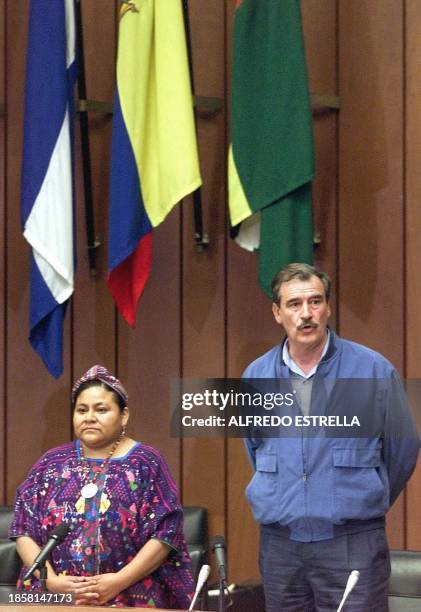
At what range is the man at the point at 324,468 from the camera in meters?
3.19

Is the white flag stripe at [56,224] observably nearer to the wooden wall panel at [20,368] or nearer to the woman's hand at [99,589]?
the wooden wall panel at [20,368]

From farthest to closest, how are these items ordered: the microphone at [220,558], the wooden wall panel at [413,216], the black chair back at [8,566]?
the wooden wall panel at [413,216] < the black chair back at [8,566] < the microphone at [220,558]

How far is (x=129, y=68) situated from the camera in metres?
4.44

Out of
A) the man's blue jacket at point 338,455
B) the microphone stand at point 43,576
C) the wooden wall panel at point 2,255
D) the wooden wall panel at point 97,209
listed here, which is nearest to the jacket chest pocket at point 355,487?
the man's blue jacket at point 338,455

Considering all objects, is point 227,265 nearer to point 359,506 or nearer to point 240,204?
point 240,204

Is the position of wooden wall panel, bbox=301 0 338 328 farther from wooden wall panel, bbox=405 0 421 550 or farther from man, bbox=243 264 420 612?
man, bbox=243 264 420 612

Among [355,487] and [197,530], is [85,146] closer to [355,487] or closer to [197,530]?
[197,530]

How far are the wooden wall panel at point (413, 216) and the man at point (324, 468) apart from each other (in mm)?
1212

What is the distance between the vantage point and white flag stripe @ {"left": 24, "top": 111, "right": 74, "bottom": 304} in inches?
176

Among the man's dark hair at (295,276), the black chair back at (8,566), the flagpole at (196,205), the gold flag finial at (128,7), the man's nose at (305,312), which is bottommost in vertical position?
the black chair back at (8,566)

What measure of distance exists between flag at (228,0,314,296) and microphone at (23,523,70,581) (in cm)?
155

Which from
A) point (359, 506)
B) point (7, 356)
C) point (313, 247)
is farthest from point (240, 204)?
point (359, 506)

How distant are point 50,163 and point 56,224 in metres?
0.23

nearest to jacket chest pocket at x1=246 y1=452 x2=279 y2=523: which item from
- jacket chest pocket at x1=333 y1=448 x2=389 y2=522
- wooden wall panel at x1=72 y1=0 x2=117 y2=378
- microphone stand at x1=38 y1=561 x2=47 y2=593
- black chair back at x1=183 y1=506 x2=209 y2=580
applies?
jacket chest pocket at x1=333 y1=448 x2=389 y2=522
